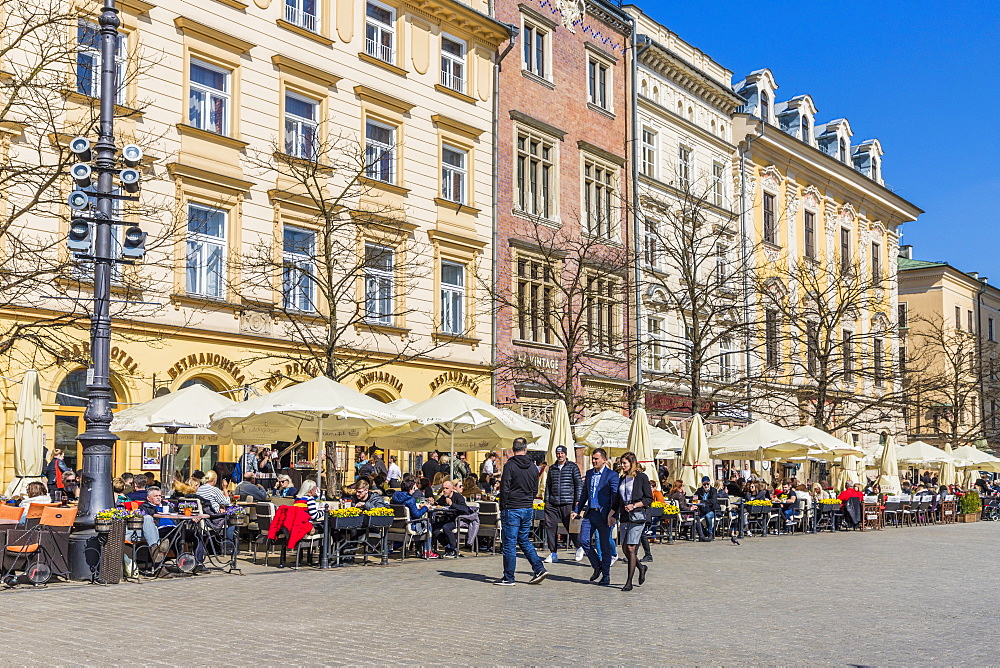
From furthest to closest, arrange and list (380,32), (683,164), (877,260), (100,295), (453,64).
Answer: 1. (877,260)
2. (683,164)
3. (453,64)
4. (380,32)
5. (100,295)

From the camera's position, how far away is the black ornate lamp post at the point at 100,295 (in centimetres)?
1505

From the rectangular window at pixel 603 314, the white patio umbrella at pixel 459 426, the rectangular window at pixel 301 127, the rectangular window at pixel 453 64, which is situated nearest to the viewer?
the white patio umbrella at pixel 459 426

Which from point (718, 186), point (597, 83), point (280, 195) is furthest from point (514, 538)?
point (718, 186)

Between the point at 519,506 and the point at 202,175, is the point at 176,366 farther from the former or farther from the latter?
the point at 519,506

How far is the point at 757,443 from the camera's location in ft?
96.1

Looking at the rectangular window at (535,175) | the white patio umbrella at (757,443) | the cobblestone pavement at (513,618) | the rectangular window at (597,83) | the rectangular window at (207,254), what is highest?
the rectangular window at (597,83)

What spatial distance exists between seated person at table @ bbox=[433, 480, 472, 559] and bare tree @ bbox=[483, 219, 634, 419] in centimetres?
1148

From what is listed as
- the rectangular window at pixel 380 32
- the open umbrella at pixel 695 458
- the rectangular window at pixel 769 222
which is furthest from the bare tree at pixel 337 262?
the rectangular window at pixel 769 222

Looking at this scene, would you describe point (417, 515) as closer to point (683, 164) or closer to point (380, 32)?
point (380, 32)

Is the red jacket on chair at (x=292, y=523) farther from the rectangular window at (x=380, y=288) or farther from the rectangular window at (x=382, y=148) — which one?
the rectangular window at (x=382, y=148)

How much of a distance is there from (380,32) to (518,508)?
18.8m

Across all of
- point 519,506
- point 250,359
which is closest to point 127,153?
point 519,506

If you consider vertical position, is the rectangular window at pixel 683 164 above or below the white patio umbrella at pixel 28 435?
above

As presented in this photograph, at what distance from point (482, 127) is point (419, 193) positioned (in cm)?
371
